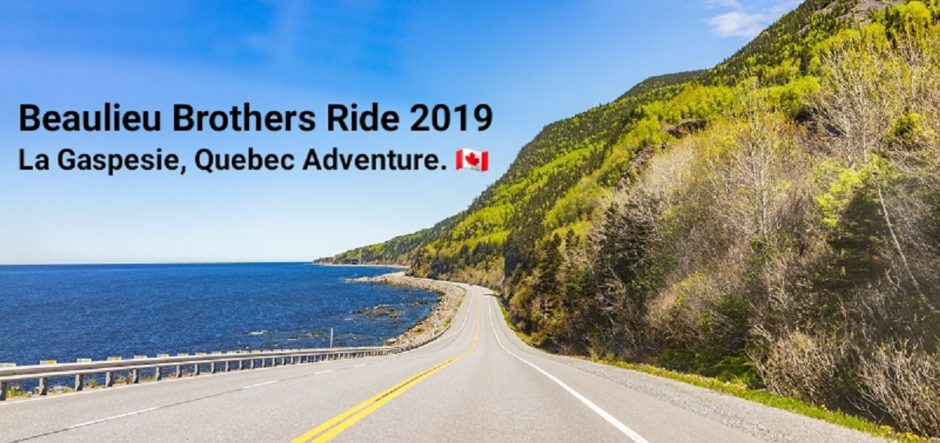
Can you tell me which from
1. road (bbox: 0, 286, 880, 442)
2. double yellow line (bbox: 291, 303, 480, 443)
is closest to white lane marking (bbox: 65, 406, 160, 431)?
road (bbox: 0, 286, 880, 442)

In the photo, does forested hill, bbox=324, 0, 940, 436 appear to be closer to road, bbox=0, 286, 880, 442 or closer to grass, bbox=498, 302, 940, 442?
grass, bbox=498, 302, 940, 442

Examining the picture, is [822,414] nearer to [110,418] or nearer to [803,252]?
[803,252]

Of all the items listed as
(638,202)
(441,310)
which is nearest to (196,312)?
(441,310)

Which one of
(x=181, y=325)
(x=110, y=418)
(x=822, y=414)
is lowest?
→ (x=181, y=325)

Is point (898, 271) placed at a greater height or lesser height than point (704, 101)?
lesser

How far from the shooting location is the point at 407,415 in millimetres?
9000

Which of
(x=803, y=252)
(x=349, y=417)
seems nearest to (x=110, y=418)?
(x=349, y=417)

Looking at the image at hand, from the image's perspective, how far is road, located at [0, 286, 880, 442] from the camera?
7.48 m

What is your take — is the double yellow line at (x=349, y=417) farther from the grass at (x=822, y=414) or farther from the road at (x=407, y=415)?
the grass at (x=822, y=414)

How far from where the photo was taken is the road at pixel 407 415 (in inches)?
295

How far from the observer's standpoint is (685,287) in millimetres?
29312

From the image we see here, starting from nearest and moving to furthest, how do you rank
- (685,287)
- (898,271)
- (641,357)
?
(898,271) < (685,287) < (641,357)

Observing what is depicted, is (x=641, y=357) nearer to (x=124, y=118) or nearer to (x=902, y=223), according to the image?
(x=902, y=223)

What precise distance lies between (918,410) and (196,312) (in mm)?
110547
